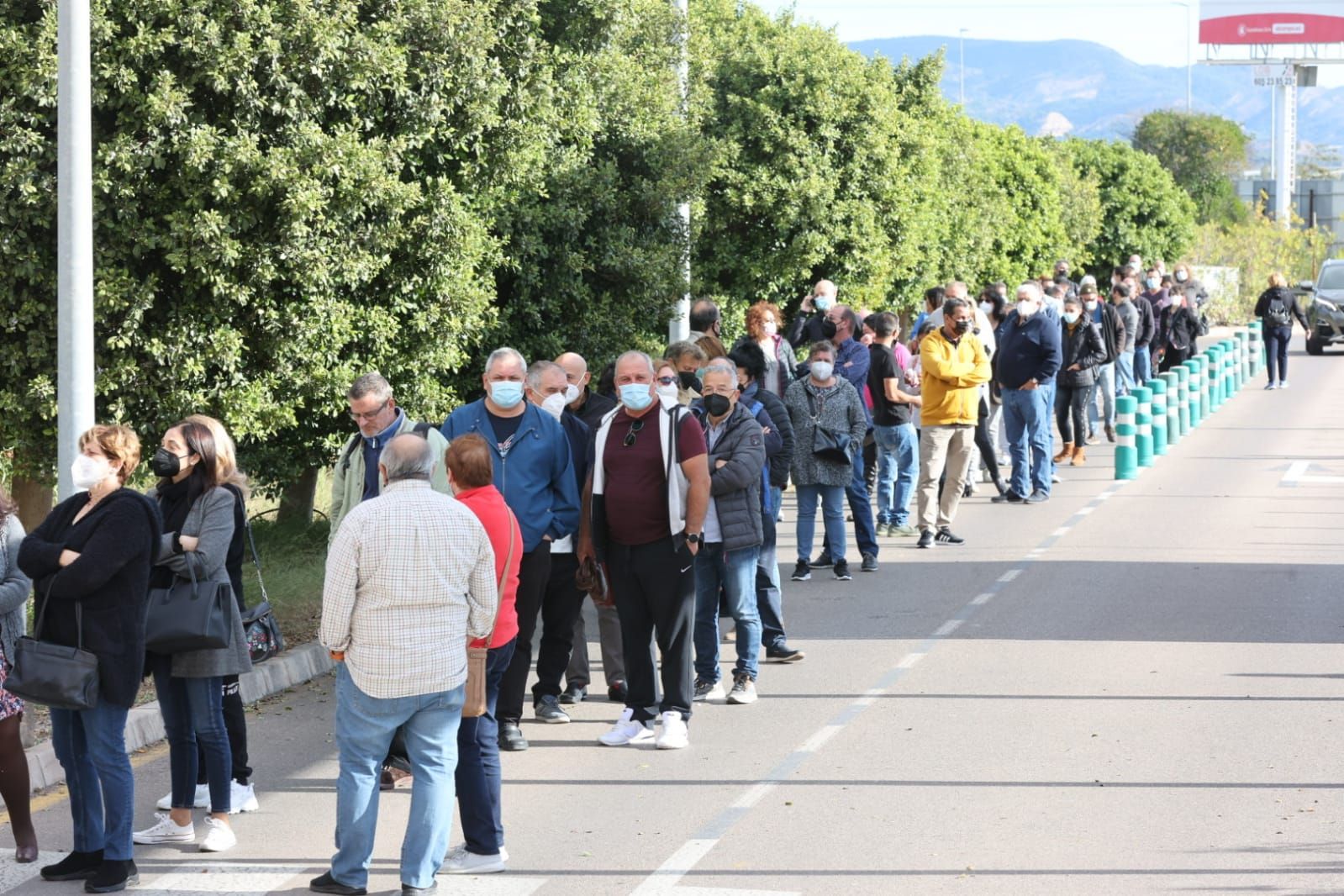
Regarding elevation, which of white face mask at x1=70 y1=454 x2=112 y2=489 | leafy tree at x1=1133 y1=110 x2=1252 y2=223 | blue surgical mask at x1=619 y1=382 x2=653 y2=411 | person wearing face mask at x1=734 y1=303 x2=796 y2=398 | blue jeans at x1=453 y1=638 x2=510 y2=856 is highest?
leafy tree at x1=1133 y1=110 x2=1252 y2=223

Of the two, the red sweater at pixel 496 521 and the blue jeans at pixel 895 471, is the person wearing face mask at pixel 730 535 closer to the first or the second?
the red sweater at pixel 496 521

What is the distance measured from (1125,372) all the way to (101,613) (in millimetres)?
19440

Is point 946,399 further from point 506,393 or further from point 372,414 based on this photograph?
point 372,414

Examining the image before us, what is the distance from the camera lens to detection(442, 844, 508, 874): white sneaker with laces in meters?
7.02

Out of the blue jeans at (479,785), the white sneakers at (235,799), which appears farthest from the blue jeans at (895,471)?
the blue jeans at (479,785)

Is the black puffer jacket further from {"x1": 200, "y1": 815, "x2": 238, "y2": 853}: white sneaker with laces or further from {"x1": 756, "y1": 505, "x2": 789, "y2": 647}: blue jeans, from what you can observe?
{"x1": 200, "y1": 815, "x2": 238, "y2": 853}: white sneaker with laces

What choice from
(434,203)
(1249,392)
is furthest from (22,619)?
(1249,392)

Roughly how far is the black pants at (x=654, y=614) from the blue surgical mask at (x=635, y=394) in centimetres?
65

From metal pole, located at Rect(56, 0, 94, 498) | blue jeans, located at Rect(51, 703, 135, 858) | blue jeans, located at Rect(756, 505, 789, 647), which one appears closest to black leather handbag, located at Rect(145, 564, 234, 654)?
blue jeans, located at Rect(51, 703, 135, 858)

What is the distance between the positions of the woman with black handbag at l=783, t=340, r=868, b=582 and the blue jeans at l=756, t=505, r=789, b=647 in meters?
2.27

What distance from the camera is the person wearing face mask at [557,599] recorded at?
9.51 metres

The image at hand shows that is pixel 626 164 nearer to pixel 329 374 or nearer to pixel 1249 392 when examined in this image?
pixel 329 374

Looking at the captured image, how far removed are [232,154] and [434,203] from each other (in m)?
1.84

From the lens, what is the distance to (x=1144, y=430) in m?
21.2
